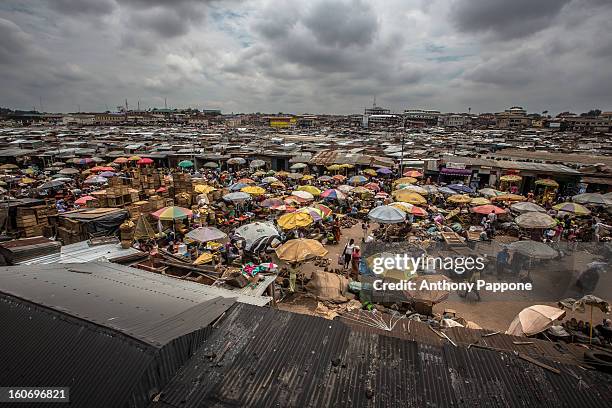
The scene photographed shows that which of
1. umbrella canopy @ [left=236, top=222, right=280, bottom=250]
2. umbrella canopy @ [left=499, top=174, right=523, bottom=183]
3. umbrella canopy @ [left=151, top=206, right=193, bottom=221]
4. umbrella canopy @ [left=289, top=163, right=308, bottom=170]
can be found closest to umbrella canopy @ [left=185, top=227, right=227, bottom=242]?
umbrella canopy @ [left=236, top=222, right=280, bottom=250]

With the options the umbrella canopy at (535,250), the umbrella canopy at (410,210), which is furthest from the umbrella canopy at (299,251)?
the umbrella canopy at (535,250)

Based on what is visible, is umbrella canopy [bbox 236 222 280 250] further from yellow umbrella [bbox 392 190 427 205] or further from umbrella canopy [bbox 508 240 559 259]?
umbrella canopy [bbox 508 240 559 259]

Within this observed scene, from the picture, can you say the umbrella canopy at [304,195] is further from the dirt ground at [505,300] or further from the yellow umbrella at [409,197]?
the dirt ground at [505,300]

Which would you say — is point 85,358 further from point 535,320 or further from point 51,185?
point 51,185

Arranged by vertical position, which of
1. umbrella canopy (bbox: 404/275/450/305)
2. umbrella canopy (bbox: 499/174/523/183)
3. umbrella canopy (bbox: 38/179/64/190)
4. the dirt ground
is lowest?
the dirt ground

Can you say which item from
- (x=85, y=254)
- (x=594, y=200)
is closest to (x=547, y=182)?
(x=594, y=200)

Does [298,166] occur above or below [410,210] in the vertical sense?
above
